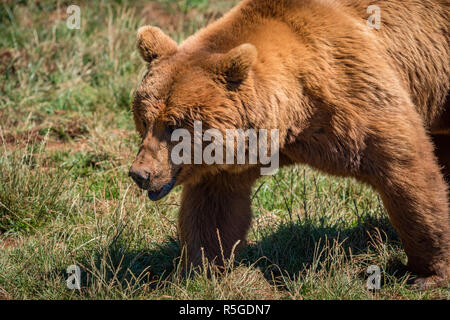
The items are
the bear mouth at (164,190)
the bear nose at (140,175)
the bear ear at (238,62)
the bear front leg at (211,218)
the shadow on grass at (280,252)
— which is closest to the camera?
the bear ear at (238,62)

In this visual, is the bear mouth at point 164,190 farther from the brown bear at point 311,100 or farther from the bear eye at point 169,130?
the bear eye at point 169,130

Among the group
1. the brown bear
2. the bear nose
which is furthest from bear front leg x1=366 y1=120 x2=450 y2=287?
the bear nose

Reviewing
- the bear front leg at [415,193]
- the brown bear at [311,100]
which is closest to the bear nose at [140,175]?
the brown bear at [311,100]

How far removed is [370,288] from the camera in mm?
4398

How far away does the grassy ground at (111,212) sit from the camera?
4.29m

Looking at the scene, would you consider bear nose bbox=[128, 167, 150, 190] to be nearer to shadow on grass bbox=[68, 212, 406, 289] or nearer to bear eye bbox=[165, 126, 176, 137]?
bear eye bbox=[165, 126, 176, 137]

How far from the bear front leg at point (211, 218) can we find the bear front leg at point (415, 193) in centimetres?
102

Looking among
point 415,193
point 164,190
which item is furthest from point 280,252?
point 164,190

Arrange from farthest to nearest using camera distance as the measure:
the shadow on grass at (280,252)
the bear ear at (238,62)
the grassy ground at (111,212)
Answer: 1. the shadow on grass at (280,252)
2. the grassy ground at (111,212)
3. the bear ear at (238,62)

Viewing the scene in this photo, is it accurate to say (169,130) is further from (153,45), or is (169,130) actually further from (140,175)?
(153,45)

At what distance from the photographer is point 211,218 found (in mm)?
4520

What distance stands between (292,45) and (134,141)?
10.8 ft

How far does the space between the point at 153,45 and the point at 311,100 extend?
1.16m

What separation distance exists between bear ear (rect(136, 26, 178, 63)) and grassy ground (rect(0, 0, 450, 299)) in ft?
4.90
